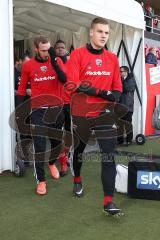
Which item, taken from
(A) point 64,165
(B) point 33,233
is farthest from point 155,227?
(A) point 64,165

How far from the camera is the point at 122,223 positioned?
341 cm

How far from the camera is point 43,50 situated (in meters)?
4.36

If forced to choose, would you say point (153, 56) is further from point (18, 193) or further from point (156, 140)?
point (18, 193)

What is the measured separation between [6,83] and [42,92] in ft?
2.63

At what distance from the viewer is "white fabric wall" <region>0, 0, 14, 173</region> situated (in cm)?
500

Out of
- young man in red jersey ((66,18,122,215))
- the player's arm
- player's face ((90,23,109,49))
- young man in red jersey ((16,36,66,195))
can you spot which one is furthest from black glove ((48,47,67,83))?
player's face ((90,23,109,49))

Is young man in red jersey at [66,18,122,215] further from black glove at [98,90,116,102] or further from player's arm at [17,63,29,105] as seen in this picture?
player's arm at [17,63,29,105]

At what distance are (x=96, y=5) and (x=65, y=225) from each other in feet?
12.9

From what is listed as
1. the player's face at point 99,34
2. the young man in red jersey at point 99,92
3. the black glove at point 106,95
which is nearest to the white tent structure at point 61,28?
the young man in red jersey at point 99,92

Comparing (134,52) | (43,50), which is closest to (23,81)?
(43,50)

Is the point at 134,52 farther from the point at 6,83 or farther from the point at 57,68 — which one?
the point at 57,68

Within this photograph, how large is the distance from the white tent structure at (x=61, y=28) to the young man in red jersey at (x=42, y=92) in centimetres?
60

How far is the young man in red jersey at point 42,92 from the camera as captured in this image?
14.3 feet

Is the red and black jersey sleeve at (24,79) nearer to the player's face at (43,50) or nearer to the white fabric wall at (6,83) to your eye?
the player's face at (43,50)
